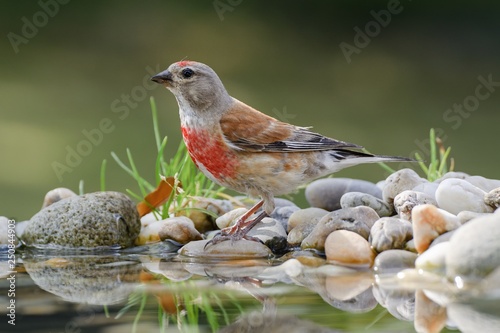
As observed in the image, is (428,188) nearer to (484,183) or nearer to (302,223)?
(484,183)

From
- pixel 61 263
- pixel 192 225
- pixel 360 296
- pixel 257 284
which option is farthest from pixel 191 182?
pixel 360 296

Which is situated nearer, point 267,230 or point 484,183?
point 267,230

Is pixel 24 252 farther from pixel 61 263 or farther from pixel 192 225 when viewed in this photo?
pixel 192 225

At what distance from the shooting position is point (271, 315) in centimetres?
228

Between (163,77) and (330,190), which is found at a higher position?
(163,77)

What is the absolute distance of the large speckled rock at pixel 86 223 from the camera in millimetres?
3814

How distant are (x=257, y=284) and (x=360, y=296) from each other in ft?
1.42

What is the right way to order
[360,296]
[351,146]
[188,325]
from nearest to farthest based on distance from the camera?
[188,325] → [360,296] → [351,146]

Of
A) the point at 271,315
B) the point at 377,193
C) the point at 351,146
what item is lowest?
the point at 271,315

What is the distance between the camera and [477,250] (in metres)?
2.57

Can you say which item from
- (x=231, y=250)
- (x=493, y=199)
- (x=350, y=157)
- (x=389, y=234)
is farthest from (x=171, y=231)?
(x=493, y=199)

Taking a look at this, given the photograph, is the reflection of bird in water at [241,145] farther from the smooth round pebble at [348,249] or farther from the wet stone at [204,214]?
the smooth round pebble at [348,249]

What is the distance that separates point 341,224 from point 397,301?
1034mm

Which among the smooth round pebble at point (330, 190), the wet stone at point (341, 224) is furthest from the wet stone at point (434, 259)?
the smooth round pebble at point (330, 190)
